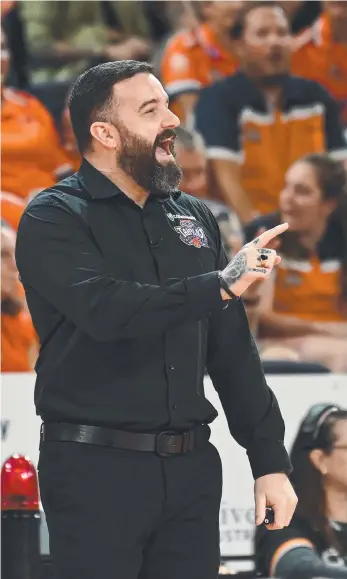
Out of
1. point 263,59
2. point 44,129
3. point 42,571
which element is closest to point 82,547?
point 42,571

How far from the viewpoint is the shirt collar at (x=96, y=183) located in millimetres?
2475

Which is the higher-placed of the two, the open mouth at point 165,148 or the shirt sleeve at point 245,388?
the open mouth at point 165,148

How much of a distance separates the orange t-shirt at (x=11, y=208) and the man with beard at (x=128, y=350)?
2676mm

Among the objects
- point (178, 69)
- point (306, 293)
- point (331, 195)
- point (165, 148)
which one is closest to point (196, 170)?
point (178, 69)

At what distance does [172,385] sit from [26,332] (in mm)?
2671

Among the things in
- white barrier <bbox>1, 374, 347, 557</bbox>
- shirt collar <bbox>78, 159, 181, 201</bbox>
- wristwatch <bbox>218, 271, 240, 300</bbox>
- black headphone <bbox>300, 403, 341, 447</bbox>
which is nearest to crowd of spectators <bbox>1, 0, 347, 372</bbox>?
black headphone <bbox>300, 403, 341, 447</bbox>

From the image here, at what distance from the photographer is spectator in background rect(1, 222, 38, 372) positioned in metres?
4.91

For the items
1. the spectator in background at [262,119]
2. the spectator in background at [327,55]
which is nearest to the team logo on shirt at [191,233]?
the spectator in background at [262,119]

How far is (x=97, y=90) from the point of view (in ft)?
8.24

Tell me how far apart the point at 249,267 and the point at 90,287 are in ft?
1.18

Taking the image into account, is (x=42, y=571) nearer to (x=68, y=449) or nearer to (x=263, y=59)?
(x=68, y=449)

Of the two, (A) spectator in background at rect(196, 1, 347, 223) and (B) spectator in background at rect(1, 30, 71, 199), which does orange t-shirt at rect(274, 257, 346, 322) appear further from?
(B) spectator in background at rect(1, 30, 71, 199)

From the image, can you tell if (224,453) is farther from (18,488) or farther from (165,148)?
(165,148)

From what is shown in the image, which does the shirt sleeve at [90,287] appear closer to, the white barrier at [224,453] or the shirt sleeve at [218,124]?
the white barrier at [224,453]
